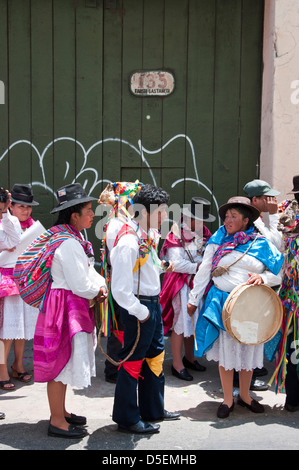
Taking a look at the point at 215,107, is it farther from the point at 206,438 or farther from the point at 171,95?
the point at 206,438

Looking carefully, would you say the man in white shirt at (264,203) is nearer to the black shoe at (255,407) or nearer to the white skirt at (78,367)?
the black shoe at (255,407)

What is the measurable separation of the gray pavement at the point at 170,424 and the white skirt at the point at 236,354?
40cm

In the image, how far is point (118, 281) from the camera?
318cm

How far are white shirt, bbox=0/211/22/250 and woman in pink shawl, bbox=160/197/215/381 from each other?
4.64ft

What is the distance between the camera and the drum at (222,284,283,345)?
3.57 metres

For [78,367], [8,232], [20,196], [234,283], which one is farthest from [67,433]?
[20,196]

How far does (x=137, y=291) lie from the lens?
11.1 feet

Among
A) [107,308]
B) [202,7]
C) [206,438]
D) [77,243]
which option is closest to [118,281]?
[77,243]

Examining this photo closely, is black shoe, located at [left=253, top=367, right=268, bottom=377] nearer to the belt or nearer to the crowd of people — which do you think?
the crowd of people

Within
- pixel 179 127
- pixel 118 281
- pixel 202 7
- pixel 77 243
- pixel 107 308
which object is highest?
pixel 202 7

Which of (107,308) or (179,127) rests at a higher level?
(179,127)

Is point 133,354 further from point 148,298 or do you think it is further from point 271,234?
point 271,234
